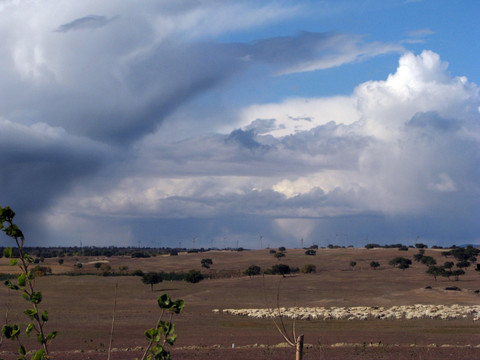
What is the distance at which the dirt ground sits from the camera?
3178cm

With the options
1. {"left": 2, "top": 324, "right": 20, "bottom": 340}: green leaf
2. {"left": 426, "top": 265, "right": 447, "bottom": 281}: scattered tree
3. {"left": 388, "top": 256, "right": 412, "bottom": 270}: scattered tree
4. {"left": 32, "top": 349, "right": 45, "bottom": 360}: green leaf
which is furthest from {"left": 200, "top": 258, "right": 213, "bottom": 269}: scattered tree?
{"left": 32, "top": 349, "right": 45, "bottom": 360}: green leaf

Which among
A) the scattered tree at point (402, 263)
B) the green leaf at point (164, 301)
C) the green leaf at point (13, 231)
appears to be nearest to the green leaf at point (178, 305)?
the green leaf at point (164, 301)

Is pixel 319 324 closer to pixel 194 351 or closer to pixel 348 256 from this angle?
pixel 194 351

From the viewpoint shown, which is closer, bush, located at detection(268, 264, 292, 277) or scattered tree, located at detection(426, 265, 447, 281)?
scattered tree, located at detection(426, 265, 447, 281)

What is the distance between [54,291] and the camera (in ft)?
278

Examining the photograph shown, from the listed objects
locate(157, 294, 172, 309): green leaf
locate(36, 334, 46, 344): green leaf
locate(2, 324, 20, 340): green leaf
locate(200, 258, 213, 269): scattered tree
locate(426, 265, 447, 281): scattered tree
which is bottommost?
locate(200, 258, 213, 269): scattered tree

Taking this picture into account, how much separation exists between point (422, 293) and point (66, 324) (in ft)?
148

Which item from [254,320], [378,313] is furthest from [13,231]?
[378,313]

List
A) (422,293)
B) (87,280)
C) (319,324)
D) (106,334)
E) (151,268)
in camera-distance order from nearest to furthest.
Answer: (106,334) < (319,324) < (422,293) < (87,280) < (151,268)

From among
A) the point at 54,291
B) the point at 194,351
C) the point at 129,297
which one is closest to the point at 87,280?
the point at 54,291

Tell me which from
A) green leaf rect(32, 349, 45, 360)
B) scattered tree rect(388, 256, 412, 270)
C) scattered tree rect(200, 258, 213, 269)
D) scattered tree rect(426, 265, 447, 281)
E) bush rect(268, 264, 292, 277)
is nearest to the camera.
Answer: green leaf rect(32, 349, 45, 360)

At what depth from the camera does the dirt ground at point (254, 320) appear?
31.8 metres

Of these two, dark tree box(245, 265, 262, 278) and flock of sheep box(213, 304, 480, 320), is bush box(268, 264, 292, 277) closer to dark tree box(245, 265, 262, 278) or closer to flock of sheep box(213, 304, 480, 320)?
dark tree box(245, 265, 262, 278)

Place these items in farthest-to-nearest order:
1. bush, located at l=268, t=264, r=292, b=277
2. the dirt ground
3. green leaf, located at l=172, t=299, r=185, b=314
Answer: bush, located at l=268, t=264, r=292, b=277, the dirt ground, green leaf, located at l=172, t=299, r=185, b=314
